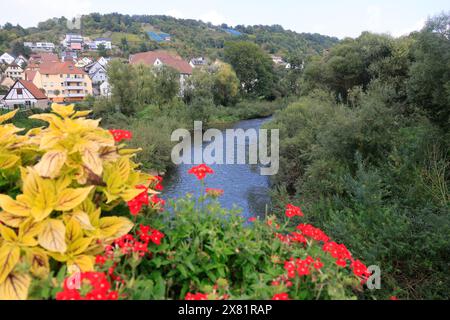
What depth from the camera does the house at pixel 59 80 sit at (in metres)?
37.8

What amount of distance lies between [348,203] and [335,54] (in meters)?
17.5

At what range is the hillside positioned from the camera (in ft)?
258

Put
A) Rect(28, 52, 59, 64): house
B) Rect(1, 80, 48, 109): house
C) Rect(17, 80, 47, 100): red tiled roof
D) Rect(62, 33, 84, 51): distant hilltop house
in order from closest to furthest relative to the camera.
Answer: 1. Rect(1, 80, 48, 109): house
2. Rect(17, 80, 47, 100): red tiled roof
3. Rect(28, 52, 59, 64): house
4. Rect(62, 33, 84, 51): distant hilltop house

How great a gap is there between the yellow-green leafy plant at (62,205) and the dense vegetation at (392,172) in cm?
284

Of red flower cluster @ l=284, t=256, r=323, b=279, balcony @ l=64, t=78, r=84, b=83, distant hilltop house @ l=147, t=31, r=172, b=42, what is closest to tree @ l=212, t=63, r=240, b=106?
balcony @ l=64, t=78, r=84, b=83

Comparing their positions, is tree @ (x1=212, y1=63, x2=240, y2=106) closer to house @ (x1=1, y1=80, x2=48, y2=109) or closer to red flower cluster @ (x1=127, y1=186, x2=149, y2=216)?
house @ (x1=1, y1=80, x2=48, y2=109)

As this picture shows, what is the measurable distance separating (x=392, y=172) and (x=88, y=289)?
6.56 metres

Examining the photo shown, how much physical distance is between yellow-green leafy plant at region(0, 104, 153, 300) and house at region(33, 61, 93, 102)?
39.4m

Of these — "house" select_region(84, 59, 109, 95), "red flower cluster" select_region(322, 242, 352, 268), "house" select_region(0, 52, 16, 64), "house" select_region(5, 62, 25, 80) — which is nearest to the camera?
"red flower cluster" select_region(322, 242, 352, 268)

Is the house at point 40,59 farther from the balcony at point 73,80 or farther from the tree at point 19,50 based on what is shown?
the balcony at point 73,80

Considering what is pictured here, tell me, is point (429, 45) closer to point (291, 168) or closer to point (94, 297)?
point (291, 168)

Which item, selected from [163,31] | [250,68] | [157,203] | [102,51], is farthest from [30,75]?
[163,31]

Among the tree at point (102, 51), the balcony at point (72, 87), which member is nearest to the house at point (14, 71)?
the balcony at point (72, 87)

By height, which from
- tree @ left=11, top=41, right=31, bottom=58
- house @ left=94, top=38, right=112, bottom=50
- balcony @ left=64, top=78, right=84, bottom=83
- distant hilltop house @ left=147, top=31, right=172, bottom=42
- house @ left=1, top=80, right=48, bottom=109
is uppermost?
distant hilltop house @ left=147, top=31, right=172, bottom=42
